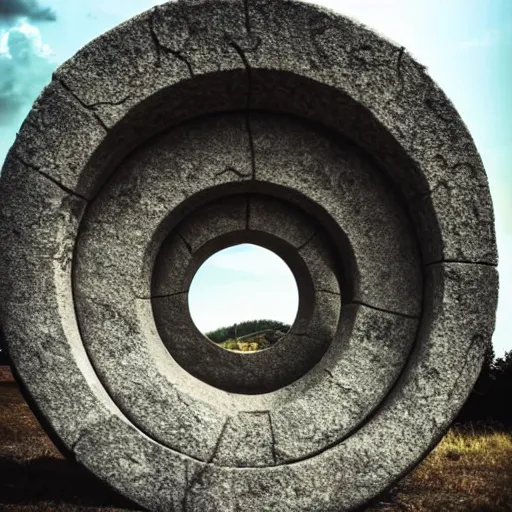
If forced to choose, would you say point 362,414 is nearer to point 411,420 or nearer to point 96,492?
point 411,420

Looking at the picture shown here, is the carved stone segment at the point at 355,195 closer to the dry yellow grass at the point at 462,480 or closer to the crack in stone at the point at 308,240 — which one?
the crack in stone at the point at 308,240

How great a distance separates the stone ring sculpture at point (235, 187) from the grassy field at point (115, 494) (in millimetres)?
488

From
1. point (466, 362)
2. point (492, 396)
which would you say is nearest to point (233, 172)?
point (466, 362)

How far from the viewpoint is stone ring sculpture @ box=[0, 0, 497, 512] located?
3600mm

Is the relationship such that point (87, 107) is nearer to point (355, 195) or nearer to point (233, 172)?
point (233, 172)

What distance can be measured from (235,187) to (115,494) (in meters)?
1.98

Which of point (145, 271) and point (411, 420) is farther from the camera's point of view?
point (145, 271)

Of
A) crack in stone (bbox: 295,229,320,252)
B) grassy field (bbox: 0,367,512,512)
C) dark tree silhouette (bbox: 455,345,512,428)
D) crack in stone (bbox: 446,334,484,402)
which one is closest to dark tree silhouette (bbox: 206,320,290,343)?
dark tree silhouette (bbox: 455,345,512,428)

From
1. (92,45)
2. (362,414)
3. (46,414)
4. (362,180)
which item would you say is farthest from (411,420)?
(92,45)

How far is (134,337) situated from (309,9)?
7.24ft

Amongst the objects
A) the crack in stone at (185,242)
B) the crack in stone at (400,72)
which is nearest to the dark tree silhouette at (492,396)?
the crack in stone at (185,242)

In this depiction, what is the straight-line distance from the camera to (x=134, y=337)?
3.83m

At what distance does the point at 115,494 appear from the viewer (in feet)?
11.8

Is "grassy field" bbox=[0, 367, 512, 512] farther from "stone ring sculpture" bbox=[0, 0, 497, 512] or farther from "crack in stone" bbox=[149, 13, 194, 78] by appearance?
"crack in stone" bbox=[149, 13, 194, 78]
